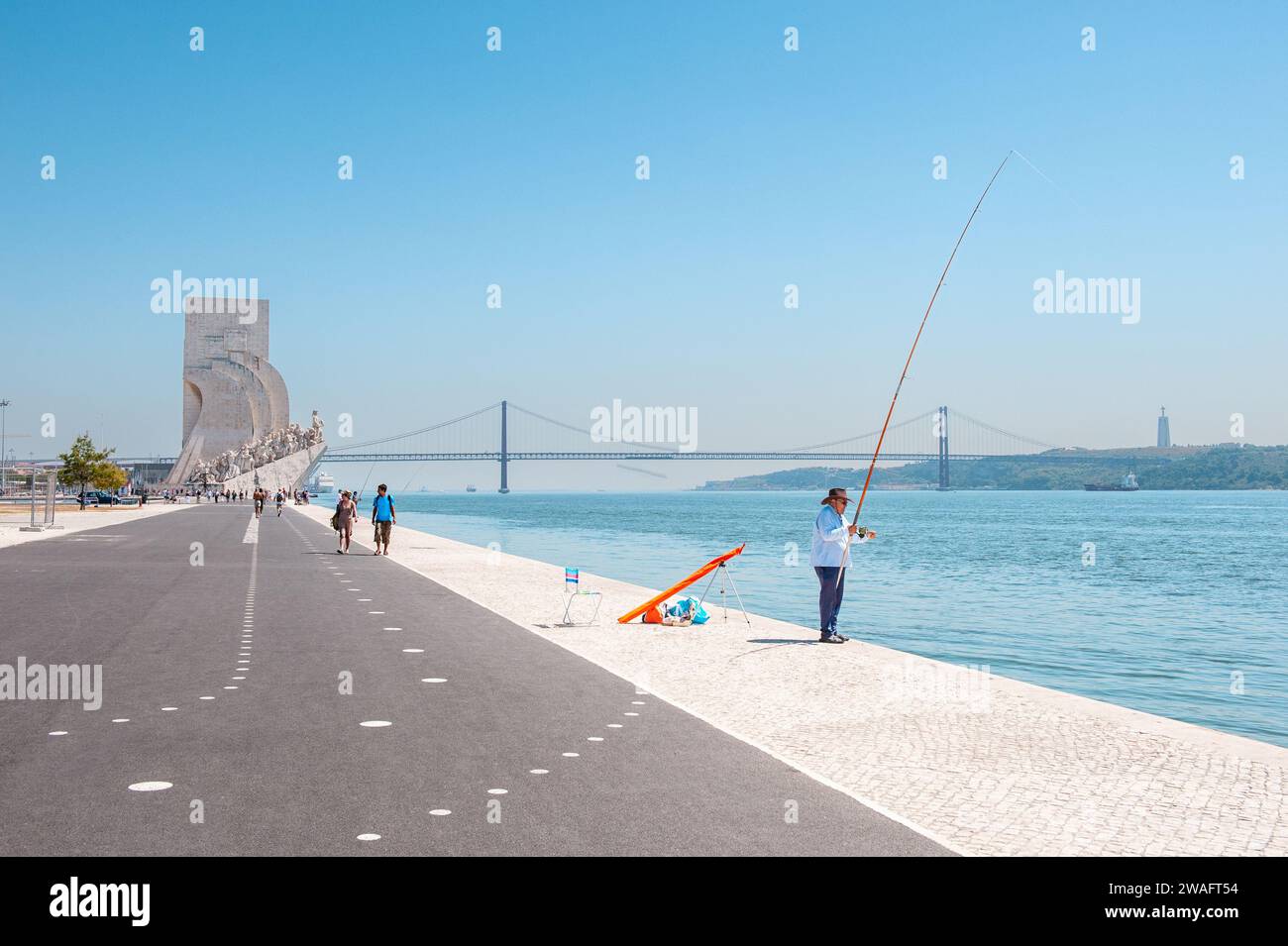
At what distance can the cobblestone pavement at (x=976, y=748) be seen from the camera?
5586mm

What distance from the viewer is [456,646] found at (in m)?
12.0

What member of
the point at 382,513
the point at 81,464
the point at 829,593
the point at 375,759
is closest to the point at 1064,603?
the point at 829,593

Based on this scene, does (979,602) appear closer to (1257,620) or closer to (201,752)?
(1257,620)

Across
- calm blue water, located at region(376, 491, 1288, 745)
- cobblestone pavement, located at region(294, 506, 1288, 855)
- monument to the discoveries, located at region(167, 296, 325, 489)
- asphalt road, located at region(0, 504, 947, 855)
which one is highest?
monument to the discoveries, located at region(167, 296, 325, 489)

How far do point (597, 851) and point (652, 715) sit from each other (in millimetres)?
3365

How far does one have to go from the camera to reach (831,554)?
41.4 ft

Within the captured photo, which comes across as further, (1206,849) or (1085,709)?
(1085,709)

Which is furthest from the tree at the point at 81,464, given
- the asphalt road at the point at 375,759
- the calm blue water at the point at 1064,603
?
the asphalt road at the point at 375,759

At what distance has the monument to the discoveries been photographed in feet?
456

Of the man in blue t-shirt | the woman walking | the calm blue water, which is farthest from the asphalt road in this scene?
the woman walking

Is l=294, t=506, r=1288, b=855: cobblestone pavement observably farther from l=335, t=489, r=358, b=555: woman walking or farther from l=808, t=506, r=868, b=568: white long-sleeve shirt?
l=335, t=489, r=358, b=555: woman walking

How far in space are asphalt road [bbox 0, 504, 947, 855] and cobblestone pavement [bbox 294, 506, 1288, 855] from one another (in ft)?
1.36
